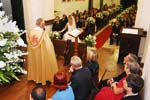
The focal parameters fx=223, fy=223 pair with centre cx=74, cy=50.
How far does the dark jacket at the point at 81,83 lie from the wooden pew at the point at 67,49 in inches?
123

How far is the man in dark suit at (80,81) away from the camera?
3.23m

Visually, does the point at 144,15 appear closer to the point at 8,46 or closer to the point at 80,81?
the point at 80,81

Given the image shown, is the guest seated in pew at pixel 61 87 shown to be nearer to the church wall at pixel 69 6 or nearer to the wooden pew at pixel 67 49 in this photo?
the wooden pew at pixel 67 49

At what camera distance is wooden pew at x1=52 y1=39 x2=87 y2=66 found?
652cm

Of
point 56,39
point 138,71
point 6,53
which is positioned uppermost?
point 6,53

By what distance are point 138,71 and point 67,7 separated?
9.54m

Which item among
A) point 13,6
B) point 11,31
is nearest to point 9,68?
point 11,31

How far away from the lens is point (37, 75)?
209 inches

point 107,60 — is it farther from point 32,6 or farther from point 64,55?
point 32,6

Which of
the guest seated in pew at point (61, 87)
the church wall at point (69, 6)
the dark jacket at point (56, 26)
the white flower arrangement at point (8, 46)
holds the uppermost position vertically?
the white flower arrangement at point (8, 46)

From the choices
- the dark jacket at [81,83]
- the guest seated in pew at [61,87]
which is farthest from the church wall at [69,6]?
the guest seated in pew at [61,87]

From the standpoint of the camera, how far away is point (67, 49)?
6828 millimetres

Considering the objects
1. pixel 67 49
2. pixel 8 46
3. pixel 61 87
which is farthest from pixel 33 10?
pixel 8 46

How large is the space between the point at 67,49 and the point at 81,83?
364 cm
